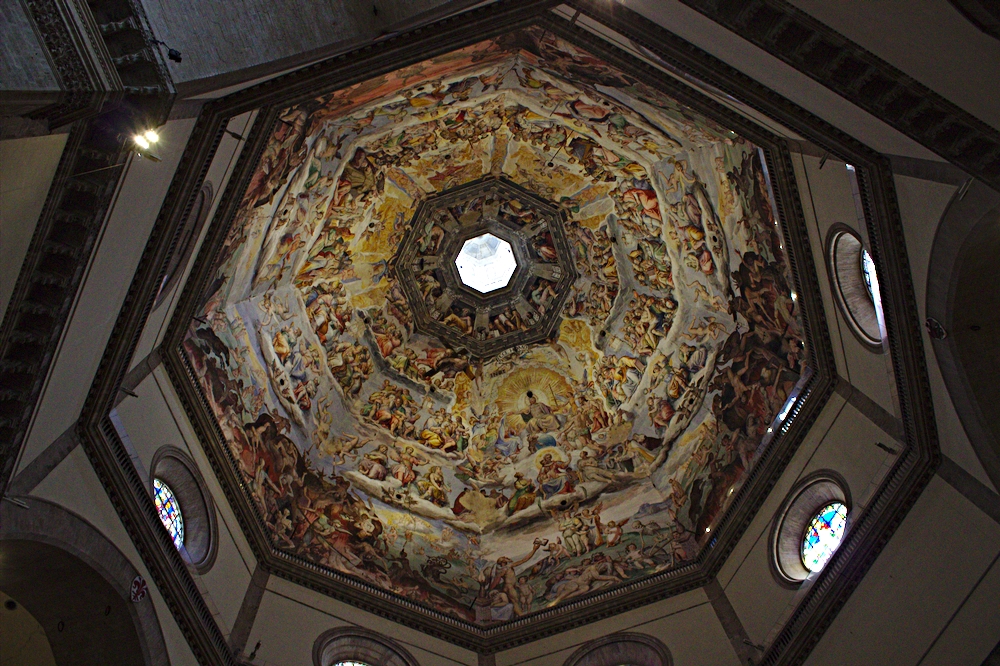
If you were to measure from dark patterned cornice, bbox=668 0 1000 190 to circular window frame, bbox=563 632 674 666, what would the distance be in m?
9.92

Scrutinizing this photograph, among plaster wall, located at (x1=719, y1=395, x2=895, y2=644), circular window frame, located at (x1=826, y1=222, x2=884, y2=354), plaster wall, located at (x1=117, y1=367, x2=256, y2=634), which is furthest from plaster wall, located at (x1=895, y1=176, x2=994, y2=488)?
plaster wall, located at (x1=117, y1=367, x2=256, y2=634)

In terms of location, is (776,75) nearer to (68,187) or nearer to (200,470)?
(68,187)

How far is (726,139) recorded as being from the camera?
575 inches

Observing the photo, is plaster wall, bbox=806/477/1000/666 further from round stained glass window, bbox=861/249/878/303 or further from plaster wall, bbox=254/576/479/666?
plaster wall, bbox=254/576/479/666

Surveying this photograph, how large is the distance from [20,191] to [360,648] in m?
10.5

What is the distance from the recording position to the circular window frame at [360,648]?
46.3ft

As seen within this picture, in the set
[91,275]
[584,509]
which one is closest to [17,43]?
[91,275]

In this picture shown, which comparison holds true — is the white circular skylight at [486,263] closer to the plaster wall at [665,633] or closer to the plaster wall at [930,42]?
the plaster wall at [665,633]

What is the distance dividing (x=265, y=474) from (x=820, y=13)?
523 inches

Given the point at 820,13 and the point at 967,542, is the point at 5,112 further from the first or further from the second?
the point at 967,542

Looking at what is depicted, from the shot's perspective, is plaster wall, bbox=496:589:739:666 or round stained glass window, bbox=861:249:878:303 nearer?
round stained glass window, bbox=861:249:878:303

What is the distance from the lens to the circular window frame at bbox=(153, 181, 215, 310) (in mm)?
11602

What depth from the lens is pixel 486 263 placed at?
22.5 meters

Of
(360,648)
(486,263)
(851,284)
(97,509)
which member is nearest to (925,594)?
(851,284)
